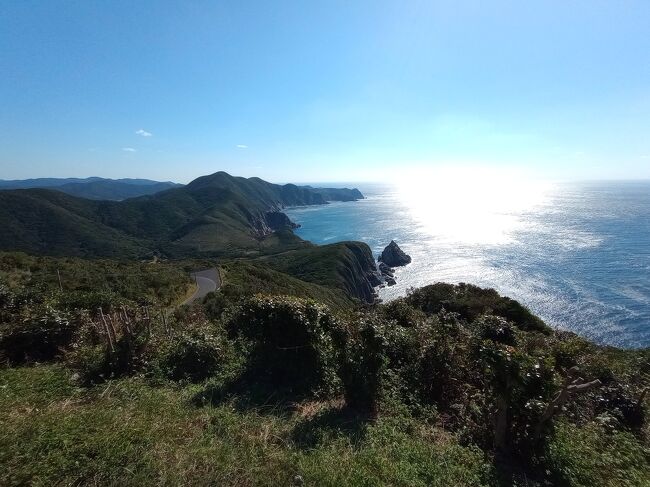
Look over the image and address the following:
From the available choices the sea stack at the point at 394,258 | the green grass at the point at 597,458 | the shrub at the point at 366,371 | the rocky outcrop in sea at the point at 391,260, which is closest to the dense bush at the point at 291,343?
the shrub at the point at 366,371

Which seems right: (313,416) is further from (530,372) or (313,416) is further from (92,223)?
(92,223)

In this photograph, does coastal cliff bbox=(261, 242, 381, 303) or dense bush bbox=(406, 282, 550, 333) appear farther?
coastal cliff bbox=(261, 242, 381, 303)

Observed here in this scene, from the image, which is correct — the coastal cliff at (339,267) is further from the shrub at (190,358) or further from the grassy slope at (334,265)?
the shrub at (190,358)

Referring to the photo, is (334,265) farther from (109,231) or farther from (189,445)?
(109,231)

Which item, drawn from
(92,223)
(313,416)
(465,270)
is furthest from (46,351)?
(92,223)

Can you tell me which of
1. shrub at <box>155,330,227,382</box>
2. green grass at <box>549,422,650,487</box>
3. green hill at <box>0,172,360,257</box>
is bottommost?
green hill at <box>0,172,360,257</box>

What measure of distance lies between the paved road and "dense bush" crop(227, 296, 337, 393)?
3127cm

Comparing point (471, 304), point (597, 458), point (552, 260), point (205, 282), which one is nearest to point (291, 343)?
point (597, 458)

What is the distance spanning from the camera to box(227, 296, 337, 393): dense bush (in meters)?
8.77

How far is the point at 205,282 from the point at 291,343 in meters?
44.6

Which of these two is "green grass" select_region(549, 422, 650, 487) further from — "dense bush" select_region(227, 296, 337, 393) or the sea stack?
the sea stack

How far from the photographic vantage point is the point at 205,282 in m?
50.2

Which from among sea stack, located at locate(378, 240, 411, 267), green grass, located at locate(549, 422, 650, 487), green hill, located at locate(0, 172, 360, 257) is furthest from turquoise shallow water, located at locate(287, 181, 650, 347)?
green grass, located at locate(549, 422, 650, 487)

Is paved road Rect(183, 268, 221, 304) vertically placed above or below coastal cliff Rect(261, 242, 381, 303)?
above
